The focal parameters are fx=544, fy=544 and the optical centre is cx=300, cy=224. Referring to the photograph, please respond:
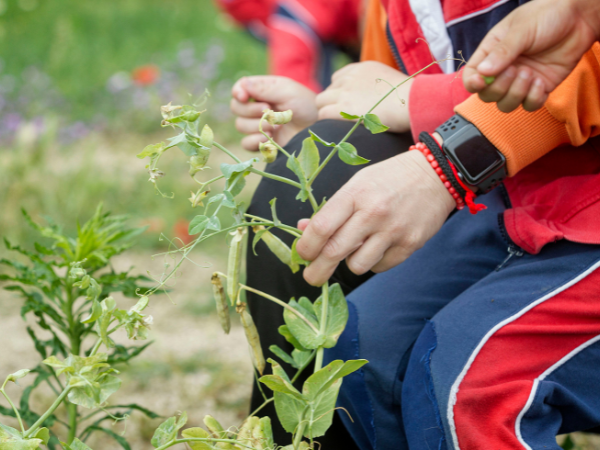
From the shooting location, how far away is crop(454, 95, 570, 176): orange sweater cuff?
2.39ft

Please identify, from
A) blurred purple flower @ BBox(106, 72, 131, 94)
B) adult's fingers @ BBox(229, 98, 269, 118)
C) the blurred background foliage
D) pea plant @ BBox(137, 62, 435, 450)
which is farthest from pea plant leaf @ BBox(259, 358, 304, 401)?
blurred purple flower @ BBox(106, 72, 131, 94)

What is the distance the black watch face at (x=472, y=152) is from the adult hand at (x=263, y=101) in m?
0.40

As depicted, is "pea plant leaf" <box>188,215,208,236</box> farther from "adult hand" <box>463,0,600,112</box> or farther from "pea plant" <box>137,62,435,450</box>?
"adult hand" <box>463,0,600,112</box>

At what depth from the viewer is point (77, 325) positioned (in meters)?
0.82

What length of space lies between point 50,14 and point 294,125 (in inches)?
201

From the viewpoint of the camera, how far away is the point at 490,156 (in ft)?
2.37

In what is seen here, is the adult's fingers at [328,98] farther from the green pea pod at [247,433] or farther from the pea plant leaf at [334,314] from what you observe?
the green pea pod at [247,433]

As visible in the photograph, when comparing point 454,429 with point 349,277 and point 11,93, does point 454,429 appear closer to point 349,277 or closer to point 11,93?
point 349,277

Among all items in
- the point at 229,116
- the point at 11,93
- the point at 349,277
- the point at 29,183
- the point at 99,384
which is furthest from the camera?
the point at 229,116

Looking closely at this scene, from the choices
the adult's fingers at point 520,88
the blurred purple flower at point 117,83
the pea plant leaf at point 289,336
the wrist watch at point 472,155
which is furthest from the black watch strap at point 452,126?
the blurred purple flower at point 117,83

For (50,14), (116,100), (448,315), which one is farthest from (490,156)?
(50,14)

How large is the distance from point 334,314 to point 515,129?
1.15 ft

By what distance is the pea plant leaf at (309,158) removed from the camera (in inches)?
22.8

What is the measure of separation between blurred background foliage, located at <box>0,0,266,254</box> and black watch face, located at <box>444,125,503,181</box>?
4.48 feet
